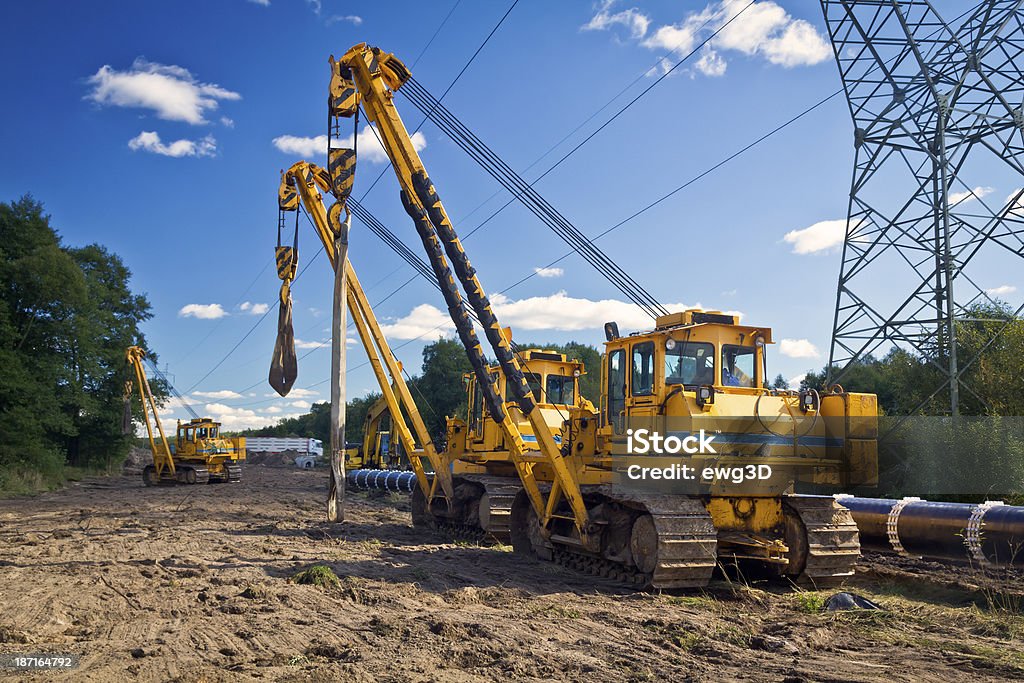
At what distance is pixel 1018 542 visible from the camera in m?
10.3

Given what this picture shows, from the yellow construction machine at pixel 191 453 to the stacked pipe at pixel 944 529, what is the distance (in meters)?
33.4

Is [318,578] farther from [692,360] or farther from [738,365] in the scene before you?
[738,365]

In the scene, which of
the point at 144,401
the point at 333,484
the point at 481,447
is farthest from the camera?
the point at 144,401

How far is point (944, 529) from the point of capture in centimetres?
1125

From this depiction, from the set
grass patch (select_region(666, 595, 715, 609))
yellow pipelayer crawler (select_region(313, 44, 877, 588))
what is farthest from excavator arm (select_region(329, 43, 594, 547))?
grass patch (select_region(666, 595, 715, 609))

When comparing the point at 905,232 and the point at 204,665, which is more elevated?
the point at 905,232

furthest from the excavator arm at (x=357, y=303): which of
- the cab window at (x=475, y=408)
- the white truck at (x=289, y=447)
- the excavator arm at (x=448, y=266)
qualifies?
the white truck at (x=289, y=447)

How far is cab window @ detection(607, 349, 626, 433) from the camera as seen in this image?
12.0 metres

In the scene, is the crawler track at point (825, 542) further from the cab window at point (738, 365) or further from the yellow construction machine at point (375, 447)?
the yellow construction machine at point (375, 447)

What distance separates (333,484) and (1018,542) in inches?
461

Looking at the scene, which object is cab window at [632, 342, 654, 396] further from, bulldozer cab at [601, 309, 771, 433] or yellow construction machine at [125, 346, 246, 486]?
yellow construction machine at [125, 346, 246, 486]

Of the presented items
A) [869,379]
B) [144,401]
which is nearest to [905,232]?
[869,379]

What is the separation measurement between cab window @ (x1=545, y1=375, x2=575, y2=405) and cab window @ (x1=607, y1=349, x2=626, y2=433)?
5.78 meters

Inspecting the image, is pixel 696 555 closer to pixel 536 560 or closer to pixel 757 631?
pixel 757 631
